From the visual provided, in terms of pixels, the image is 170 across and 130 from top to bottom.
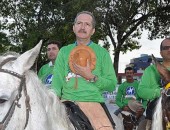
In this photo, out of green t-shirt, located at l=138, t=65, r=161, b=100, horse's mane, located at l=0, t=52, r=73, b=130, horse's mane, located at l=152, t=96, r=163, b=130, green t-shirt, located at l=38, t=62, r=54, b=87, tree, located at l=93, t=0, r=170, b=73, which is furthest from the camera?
tree, located at l=93, t=0, r=170, b=73

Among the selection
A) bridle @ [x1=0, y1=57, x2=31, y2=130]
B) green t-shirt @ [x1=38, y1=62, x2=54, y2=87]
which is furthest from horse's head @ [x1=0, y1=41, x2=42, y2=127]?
green t-shirt @ [x1=38, y1=62, x2=54, y2=87]

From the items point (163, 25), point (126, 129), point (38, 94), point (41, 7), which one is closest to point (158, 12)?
point (163, 25)

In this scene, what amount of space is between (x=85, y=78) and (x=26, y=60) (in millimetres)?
1163

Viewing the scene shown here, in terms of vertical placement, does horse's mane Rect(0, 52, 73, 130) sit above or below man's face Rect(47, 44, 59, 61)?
below

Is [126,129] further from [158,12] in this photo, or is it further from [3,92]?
[158,12]

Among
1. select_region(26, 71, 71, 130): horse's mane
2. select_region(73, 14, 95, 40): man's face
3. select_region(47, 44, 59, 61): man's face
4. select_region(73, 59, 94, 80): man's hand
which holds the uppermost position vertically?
select_region(73, 14, 95, 40): man's face

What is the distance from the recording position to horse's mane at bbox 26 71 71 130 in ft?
12.2

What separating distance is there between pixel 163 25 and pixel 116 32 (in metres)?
3.71

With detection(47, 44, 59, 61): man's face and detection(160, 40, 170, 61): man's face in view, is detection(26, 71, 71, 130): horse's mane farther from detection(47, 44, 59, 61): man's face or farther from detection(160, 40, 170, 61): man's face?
detection(47, 44, 59, 61): man's face

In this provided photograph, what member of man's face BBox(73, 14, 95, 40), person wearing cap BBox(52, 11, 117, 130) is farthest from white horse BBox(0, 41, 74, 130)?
man's face BBox(73, 14, 95, 40)

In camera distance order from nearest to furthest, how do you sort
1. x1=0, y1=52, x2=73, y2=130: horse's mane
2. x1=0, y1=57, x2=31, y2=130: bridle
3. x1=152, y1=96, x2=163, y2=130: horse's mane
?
1. x1=0, y1=57, x2=31, y2=130: bridle
2. x1=0, y1=52, x2=73, y2=130: horse's mane
3. x1=152, y1=96, x2=163, y2=130: horse's mane

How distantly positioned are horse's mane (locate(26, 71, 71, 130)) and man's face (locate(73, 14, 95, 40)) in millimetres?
1024

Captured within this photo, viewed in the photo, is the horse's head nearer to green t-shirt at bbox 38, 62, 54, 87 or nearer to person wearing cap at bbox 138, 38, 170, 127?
person wearing cap at bbox 138, 38, 170, 127

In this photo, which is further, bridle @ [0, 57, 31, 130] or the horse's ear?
the horse's ear
